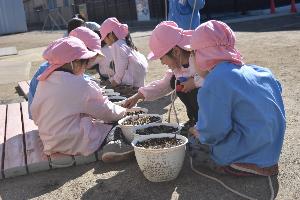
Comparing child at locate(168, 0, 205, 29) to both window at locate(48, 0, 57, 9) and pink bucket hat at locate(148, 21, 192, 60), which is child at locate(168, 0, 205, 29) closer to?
pink bucket hat at locate(148, 21, 192, 60)

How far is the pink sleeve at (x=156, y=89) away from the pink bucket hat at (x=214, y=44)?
3.99 ft

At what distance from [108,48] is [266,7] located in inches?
562

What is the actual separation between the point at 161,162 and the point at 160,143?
0.61ft

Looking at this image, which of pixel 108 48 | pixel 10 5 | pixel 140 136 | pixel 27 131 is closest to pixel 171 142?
pixel 140 136

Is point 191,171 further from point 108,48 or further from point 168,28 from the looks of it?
point 108,48

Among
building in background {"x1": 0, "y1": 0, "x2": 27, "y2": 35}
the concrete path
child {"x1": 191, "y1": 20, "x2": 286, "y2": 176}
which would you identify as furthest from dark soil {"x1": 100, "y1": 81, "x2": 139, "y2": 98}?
building in background {"x1": 0, "y1": 0, "x2": 27, "y2": 35}

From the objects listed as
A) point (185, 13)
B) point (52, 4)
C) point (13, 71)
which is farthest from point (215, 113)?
point (52, 4)

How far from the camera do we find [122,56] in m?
5.26

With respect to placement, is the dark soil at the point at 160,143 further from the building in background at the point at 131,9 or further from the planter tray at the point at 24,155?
the building in background at the point at 131,9

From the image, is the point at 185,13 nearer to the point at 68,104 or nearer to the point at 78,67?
the point at 78,67

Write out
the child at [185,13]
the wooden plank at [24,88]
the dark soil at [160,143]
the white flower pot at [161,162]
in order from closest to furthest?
the white flower pot at [161,162] → the dark soil at [160,143] → the child at [185,13] → the wooden plank at [24,88]

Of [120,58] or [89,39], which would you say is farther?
[120,58]

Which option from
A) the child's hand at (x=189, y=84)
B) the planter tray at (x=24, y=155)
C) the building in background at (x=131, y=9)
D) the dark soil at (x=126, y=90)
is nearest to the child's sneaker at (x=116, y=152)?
the planter tray at (x=24, y=155)

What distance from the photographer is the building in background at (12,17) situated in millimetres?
24484
